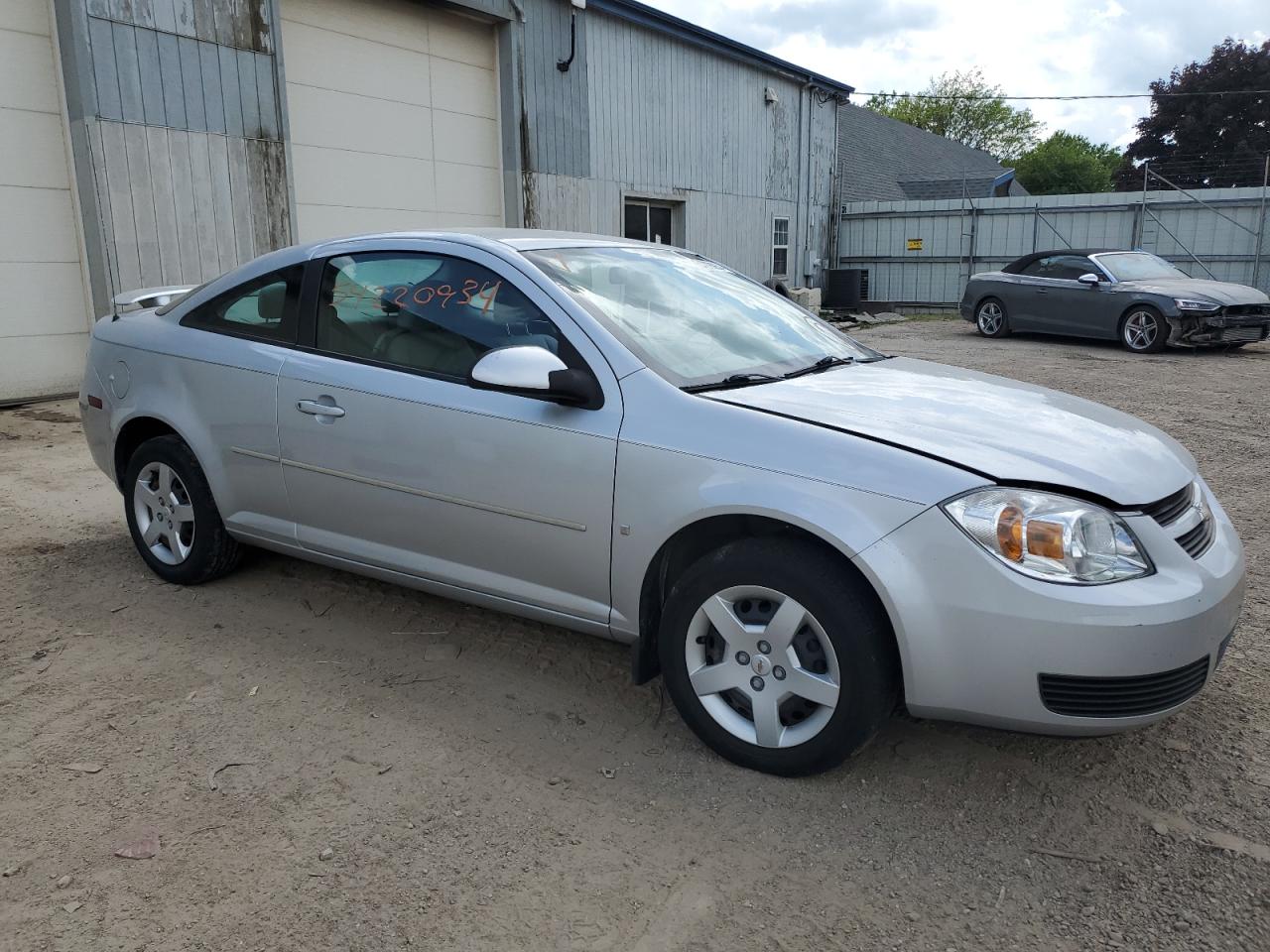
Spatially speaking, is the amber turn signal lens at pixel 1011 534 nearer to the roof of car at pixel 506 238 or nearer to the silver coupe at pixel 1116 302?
the roof of car at pixel 506 238

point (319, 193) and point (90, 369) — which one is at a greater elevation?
point (319, 193)

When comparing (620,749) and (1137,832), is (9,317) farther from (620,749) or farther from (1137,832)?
(1137,832)

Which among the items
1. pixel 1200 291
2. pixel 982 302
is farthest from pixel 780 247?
pixel 1200 291

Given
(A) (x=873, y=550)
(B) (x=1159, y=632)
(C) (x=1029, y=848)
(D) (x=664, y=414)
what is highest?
(D) (x=664, y=414)

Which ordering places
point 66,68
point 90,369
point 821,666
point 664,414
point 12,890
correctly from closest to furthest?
point 12,890 → point 821,666 → point 664,414 → point 90,369 → point 66,68

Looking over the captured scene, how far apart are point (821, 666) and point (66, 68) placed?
9.34 meters

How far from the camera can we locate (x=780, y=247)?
21.1m

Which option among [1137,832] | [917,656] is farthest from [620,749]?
[1137,832]

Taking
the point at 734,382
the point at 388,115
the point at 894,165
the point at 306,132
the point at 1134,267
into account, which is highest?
the point at 894,165

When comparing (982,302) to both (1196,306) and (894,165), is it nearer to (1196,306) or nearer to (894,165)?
(1196,306)

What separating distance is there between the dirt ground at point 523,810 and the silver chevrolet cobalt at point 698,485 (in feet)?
1.00

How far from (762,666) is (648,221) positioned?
15135 millimetres

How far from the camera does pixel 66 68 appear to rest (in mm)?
8898

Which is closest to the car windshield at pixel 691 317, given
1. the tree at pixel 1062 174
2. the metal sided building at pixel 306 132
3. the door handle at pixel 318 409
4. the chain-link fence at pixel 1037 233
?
the door handle at pixel 318 409
